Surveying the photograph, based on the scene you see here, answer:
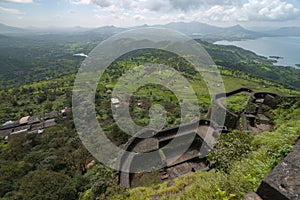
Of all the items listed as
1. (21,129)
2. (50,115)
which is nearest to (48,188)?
(21,129)

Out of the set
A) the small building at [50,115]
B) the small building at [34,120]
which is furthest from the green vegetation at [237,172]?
the small building at [34,120]

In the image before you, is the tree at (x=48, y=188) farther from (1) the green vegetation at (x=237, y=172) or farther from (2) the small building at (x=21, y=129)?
(2) the small building at (x=21, y=129)

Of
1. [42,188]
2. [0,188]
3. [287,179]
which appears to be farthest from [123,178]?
[0,188]

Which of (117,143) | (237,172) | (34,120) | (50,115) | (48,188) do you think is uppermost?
(237,172)

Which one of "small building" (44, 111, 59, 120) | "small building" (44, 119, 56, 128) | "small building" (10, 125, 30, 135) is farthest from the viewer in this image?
"small building" (44, 111, 59, 120)

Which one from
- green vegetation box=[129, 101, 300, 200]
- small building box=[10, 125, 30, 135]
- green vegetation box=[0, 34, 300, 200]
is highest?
green vegetation box=[129, 101, 300, 200]

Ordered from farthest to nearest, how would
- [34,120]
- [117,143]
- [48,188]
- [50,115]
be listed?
1. [50,115]
2. [34,120]
3. [117,143]
4. [48,188]

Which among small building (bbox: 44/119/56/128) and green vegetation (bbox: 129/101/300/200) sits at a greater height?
green vegetation (bbox: 129/101/300/200)

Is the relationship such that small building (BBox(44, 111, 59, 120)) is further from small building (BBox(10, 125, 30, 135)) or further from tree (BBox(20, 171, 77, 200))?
tree (BBox(20, 171, 77, 200))

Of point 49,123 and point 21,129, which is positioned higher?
point 49,123

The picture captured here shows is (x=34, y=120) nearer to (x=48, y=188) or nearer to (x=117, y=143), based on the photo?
(x=117, y=143)

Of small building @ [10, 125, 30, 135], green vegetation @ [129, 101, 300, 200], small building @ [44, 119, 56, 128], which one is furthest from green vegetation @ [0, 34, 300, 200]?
small building @ [10, 125, 30, 135]

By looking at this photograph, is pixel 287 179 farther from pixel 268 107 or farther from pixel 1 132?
pixel 1 132
